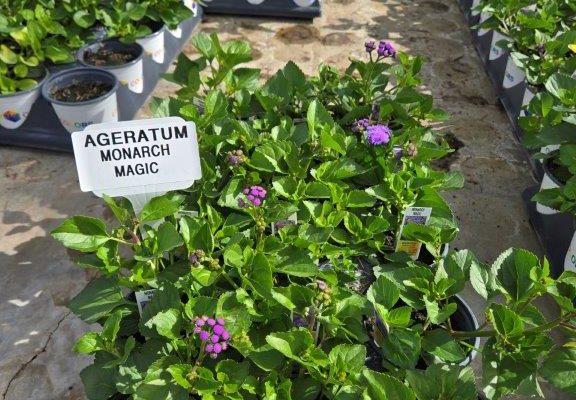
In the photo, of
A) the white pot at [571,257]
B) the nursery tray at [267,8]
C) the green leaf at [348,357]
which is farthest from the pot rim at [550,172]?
the nursery tray at [267,8]

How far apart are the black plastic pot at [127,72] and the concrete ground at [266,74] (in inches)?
4.8

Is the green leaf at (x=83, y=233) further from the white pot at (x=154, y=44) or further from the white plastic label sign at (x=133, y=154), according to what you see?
the white pot at (x=154, y=44)

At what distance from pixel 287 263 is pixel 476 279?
471mm

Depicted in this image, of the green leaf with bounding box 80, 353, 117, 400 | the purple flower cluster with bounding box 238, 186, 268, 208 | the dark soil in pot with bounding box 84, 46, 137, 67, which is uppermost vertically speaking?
the purple flower cluster with bounding box 238, 186, 268, 208

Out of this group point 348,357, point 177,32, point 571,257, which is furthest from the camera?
point 177,32

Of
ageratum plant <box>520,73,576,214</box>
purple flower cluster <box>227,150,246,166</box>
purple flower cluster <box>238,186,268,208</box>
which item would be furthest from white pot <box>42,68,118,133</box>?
ageratum plant <box>520,73,576,214</box>

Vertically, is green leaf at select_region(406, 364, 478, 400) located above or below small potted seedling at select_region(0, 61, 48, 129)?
above

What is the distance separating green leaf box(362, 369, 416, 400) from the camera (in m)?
1.23

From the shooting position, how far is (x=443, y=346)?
56.0 inches

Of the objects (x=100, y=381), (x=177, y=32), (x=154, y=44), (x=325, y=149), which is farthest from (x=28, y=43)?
(x=100, y=381)

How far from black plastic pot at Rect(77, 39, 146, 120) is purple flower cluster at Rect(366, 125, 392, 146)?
1665 mm

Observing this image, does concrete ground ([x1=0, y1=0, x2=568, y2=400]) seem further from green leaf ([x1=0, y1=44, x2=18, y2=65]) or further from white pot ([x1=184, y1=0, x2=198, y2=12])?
green leaf ([x1=0, y1=44, x2=18, y2=65])

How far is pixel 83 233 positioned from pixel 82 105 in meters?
1.42

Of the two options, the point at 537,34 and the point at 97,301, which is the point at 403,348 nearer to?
the point at 97,301
